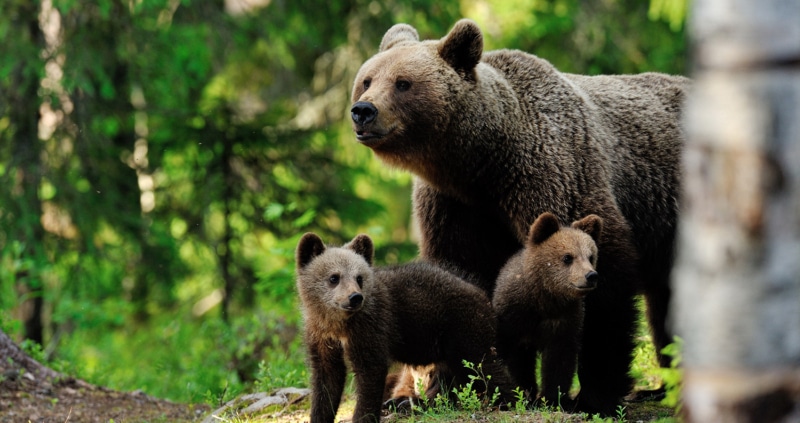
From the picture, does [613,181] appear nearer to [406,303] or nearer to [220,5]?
[406,303]

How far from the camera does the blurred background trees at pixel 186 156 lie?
1180 cm

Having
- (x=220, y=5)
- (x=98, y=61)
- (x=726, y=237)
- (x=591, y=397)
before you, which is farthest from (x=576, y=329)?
(x=220, y=5)

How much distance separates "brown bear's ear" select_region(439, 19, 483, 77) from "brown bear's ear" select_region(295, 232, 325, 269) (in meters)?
1.82

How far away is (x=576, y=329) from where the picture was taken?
6.29 meters

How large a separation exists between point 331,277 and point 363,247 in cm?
50

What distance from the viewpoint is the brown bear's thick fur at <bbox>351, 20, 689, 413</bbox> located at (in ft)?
22.5

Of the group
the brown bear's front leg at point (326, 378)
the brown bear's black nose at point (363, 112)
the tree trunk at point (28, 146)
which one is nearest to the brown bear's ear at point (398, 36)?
the brown bear's black nose at point (363, 112)

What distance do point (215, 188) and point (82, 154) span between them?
6.79 ft

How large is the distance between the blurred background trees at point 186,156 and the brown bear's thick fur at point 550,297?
2.96 meters

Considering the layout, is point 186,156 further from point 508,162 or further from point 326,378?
point 326,378

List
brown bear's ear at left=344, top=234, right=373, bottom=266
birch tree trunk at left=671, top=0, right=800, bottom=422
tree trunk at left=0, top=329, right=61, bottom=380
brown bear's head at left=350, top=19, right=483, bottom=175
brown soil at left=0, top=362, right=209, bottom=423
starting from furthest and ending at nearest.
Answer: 1. tree trunk at left=0, top=329, right=61, bottom=380
2. brown soil at left=0, top=362, right=209, bottom=423
3. brown bear's head at left=350, top=19, right=483, bottom=175
4. brown bear's ear at left=344, top=234, right=373, bottom=266
5. birch tree trunk at left=671, top=0, right=800, bottom=422

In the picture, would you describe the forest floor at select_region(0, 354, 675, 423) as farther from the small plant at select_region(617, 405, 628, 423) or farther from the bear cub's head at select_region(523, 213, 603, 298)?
the bear cub's head at select_region(523, 213, 603, 298)

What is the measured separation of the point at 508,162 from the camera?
7.01 m

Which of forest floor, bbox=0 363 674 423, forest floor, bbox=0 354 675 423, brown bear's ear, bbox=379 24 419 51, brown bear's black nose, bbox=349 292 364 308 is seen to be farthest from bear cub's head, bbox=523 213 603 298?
brown bear's ear, bbox=379 24 419 51
